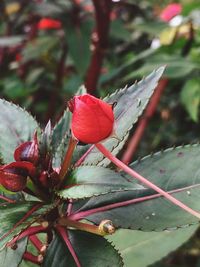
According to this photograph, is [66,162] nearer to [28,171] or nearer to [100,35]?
[28,171]

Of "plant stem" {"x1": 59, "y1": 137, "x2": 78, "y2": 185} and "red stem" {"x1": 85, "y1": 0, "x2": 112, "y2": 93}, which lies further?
"red stem" {"x1": 85, "y1": 0, "x2": 112, "y2": 93}

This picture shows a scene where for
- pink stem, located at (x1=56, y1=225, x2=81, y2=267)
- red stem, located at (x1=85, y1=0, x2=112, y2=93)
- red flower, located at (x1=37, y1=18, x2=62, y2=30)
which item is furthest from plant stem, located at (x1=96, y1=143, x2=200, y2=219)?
red flower, located at (x1=37, y1=18, x2=62, y2=30)

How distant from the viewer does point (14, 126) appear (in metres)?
0.58

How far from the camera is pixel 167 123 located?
1.38 metres

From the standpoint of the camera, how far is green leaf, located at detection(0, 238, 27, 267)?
494mm

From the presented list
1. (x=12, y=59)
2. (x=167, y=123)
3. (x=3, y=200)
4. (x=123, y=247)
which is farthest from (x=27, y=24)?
(x=3, y=200)

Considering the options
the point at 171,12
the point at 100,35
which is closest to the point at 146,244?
the point at 100,35

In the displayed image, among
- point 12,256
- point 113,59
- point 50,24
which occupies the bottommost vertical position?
point 113,59

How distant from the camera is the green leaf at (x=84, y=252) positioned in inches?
19.6

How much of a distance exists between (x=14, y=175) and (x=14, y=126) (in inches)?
5.3

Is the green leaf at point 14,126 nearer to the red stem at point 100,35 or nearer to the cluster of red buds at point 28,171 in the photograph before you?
the cluster of red buds at point 28,171

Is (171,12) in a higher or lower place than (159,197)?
lower

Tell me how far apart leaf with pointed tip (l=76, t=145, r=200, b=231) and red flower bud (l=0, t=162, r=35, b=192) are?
0.12 m

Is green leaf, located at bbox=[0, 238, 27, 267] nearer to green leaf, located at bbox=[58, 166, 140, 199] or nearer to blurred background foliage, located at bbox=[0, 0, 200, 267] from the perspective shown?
green leaf, located at bbox=[58, 166, 140, 199]
